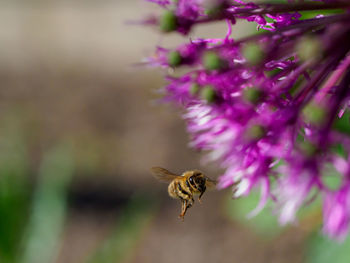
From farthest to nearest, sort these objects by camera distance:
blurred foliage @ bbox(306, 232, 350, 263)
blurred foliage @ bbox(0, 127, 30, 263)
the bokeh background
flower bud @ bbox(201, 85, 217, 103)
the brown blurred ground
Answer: the brown blurred ground, the bokeh background, blurred foliage @ bbox(0, 127, 30, 263), blurred foliage @ bbox(306, 232, 350, 263), flower bud @ bbox(201, 85, 217, 103)

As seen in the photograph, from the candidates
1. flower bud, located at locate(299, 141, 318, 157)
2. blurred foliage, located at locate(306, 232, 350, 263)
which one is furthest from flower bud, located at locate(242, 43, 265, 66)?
blurred foliage, located at locate(306, 232, 350, 263)

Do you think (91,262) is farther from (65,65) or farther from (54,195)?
(65,65)

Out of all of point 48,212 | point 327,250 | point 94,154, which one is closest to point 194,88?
point 327,250

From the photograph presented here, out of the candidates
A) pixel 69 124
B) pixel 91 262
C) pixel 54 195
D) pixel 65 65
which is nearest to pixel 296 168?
pixel 91 262

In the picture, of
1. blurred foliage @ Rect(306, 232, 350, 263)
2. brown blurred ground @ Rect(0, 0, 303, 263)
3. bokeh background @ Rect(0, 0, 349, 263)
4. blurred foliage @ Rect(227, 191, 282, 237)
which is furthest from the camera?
brown blurred ground @ Rect(0, 0, 303, 263)

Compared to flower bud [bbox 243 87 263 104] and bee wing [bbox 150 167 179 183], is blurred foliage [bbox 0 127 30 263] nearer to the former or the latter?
bee wing [bbox 150 167 179 183]

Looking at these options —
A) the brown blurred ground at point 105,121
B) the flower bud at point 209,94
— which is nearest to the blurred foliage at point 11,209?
the brown blurred ground at point 105,121
